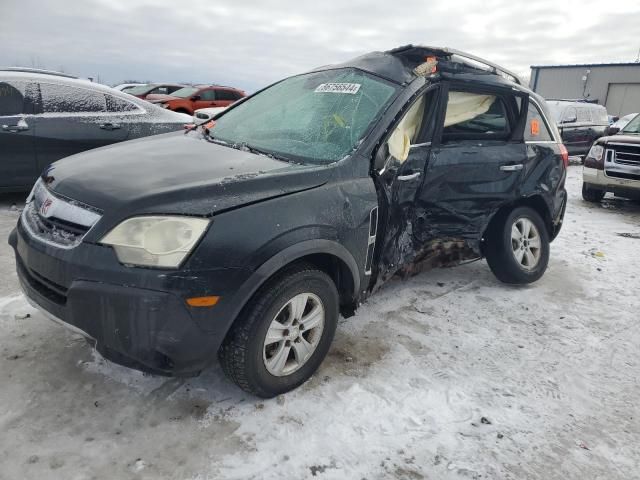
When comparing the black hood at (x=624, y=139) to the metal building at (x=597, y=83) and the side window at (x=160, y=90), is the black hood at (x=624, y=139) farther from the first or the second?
the metal building at (x=597, y=83)

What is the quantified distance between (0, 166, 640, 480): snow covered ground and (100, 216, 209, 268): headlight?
869 mm

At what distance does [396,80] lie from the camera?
3.29m

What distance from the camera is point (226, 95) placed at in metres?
16.6

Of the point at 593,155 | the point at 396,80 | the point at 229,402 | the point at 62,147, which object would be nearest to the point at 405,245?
the point at 396,80

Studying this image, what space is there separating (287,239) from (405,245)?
1261 millimetres

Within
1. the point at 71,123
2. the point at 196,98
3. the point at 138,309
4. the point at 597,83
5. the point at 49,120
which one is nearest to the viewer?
the point at 138,309

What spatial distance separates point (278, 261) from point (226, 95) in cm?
1544

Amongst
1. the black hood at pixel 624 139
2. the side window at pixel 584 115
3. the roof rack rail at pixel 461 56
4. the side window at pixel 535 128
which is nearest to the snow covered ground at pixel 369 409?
the side window at pixel 535 128

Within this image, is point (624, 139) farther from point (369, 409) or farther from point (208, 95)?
point (208, 95)

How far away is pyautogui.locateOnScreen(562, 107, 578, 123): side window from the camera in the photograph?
41.3 feet

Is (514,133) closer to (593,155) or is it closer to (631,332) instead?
(631,332)

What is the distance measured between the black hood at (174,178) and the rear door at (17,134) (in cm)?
339

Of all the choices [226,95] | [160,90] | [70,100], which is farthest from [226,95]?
[70,100]

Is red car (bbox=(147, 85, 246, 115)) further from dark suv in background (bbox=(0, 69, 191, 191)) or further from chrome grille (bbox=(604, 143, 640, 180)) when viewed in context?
chrome grille (bbox=(604, 143, 640, 180))
